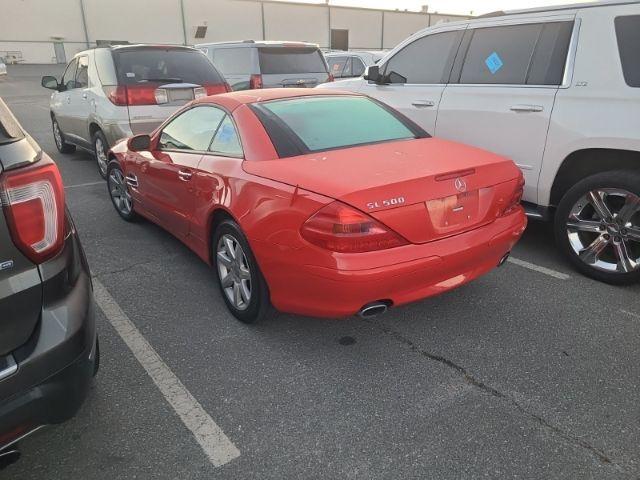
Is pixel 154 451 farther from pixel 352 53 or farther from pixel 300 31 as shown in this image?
pixel 300 31

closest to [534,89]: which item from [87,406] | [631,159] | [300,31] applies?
[631,159]

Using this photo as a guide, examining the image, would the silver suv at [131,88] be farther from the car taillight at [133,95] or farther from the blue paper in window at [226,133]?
the blue paper in window at [226,133]

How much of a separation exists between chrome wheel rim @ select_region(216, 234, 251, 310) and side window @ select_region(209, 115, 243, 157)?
570mm

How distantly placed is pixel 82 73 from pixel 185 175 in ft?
16.3

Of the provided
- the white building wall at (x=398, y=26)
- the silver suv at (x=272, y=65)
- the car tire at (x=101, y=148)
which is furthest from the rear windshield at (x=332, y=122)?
the white building wall at (x=398, y=26)

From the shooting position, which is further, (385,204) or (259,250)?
(259,250)

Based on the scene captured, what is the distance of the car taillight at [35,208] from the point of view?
1783 mm

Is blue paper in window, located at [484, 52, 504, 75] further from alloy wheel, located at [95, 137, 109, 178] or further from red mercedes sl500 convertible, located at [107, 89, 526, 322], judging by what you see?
alloy wheel, located at [95, 137, 109, 178]

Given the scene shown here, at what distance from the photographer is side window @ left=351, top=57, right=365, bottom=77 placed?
1314 centimetres

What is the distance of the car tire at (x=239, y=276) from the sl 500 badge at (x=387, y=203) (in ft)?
2.83

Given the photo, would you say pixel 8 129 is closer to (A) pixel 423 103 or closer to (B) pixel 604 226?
(B) pixel 604 226

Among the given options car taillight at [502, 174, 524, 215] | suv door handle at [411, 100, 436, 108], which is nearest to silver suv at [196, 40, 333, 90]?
suv door handle at [411, 100, 436, 108]

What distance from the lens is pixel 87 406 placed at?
8.61 ft

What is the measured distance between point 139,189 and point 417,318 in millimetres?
2857
